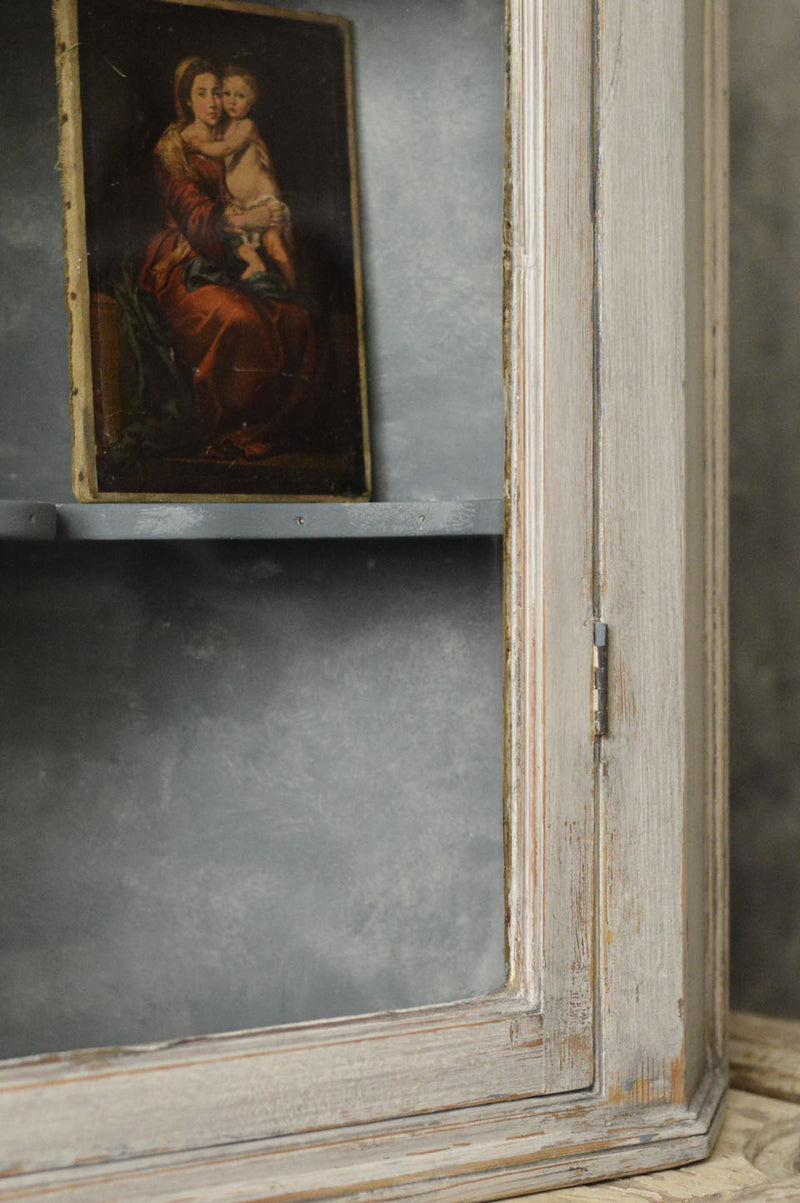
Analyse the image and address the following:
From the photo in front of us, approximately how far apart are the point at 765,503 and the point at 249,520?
1.50 ft

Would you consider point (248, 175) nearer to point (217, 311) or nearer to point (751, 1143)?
point (217, 311)

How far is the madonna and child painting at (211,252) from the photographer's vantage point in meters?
0.50

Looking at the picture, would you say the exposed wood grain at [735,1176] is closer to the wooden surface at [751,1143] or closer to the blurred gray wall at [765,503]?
the wooden surface at [751,1143]

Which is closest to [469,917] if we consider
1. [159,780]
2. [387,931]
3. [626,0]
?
[387,931]

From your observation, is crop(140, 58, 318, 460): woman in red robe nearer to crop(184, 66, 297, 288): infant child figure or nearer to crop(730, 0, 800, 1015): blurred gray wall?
crop(184, 66, 297, 288): infant child figure

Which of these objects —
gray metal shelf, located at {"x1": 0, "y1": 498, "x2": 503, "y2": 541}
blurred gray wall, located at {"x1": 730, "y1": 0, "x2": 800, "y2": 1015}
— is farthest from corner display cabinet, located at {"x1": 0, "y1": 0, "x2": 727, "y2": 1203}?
blurred gray wall, located at {"x1": 730, "y1": 0, "x2": 800, "y2": 1015}

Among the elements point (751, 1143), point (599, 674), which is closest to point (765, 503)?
point (599, 674)

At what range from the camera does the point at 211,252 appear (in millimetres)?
516

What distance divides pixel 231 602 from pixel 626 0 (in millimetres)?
389

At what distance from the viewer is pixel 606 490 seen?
1.81 feet

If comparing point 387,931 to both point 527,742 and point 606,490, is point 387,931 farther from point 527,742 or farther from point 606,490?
point 606,490

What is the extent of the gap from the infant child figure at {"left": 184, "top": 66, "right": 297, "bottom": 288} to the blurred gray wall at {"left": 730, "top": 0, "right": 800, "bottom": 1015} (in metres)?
0.43

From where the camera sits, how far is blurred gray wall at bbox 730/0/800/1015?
0.78 m

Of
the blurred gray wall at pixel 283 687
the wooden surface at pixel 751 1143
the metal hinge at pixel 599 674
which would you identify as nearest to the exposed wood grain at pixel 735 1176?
the wooden surface at pixel 751 1143
